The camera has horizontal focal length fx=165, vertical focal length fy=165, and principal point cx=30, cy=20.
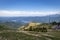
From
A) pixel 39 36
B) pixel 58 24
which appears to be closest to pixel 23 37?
pixel 39 36

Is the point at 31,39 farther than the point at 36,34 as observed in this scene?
No

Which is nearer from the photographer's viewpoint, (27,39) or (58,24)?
(27,39)

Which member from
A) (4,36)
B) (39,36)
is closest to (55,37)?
(39,36)

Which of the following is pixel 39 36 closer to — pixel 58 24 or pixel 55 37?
pixel 55 37

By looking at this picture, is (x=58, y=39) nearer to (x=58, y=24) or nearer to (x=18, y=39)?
(x=18, y=39)

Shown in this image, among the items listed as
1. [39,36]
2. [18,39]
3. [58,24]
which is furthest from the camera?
[58,24]

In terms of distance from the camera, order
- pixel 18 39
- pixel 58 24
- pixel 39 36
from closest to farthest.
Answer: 1. pixel 18 39
2. pixel 39 36
3. pixel 58 24

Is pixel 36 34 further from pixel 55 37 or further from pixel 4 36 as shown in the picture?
pixel 4 36
